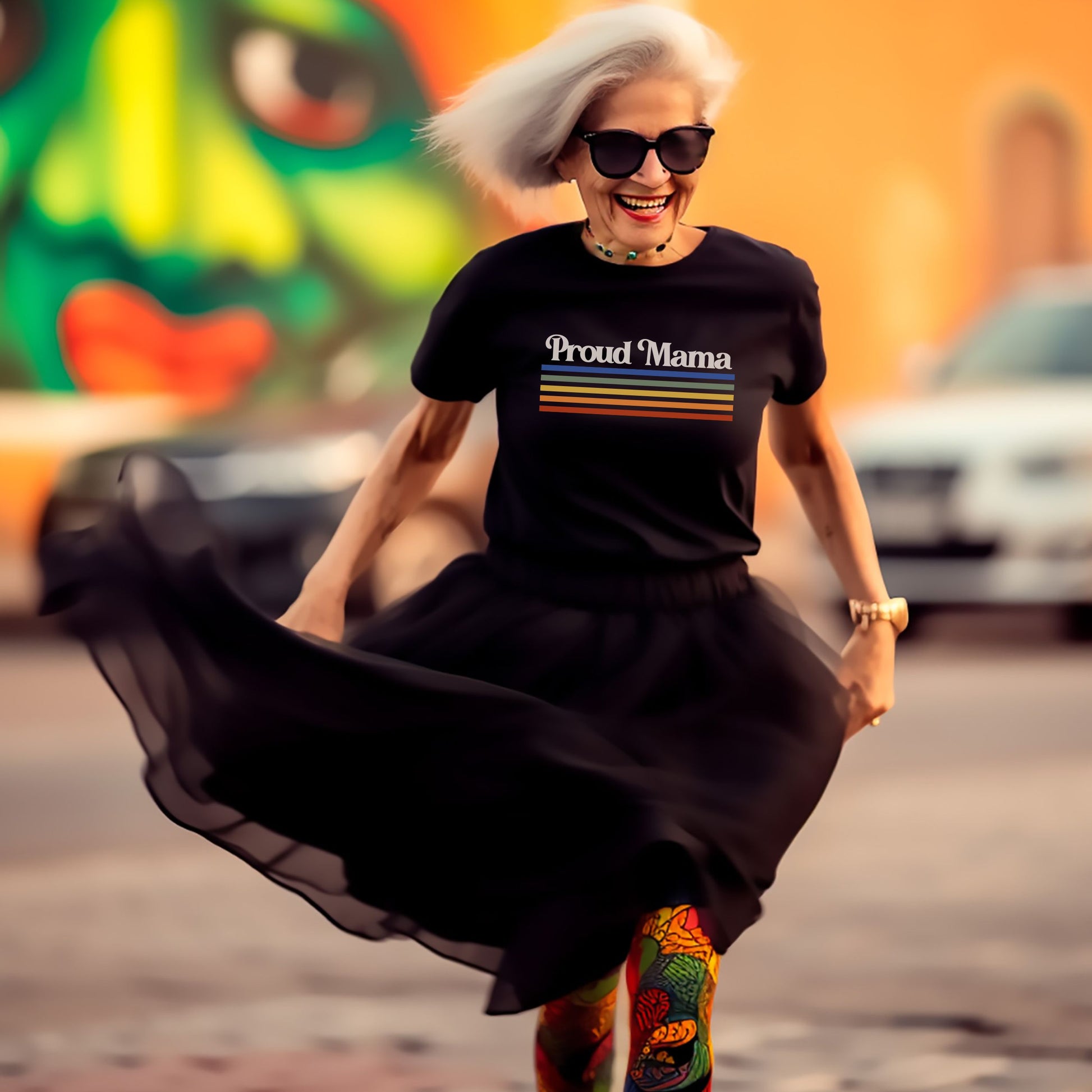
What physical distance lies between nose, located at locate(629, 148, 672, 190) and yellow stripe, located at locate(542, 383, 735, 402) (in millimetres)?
296

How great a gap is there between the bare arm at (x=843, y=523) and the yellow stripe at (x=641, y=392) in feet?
0.85

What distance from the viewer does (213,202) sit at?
1955cm

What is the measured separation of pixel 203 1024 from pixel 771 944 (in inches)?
65.3

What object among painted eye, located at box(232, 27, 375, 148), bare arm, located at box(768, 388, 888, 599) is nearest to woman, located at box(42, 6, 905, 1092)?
bare arm, located at box(768, 388, 888, 599)

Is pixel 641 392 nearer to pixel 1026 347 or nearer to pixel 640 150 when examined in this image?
pixel 640 150

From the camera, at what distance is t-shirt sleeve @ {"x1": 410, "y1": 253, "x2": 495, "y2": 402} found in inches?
142

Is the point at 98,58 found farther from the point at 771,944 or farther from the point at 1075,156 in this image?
the point at 771,944

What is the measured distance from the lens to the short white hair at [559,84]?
3508 mm

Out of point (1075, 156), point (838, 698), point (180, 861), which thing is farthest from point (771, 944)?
point (1075, 156)

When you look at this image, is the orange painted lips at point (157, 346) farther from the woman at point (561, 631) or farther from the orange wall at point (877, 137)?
the woman at point (561, 631)

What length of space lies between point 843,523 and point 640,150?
729mm

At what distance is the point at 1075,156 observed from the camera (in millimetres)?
25281

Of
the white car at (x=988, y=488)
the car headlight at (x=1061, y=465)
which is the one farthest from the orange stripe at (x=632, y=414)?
the car headlight at (x=1061, y=465)

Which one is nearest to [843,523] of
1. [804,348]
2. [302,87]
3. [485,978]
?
[804,348]
